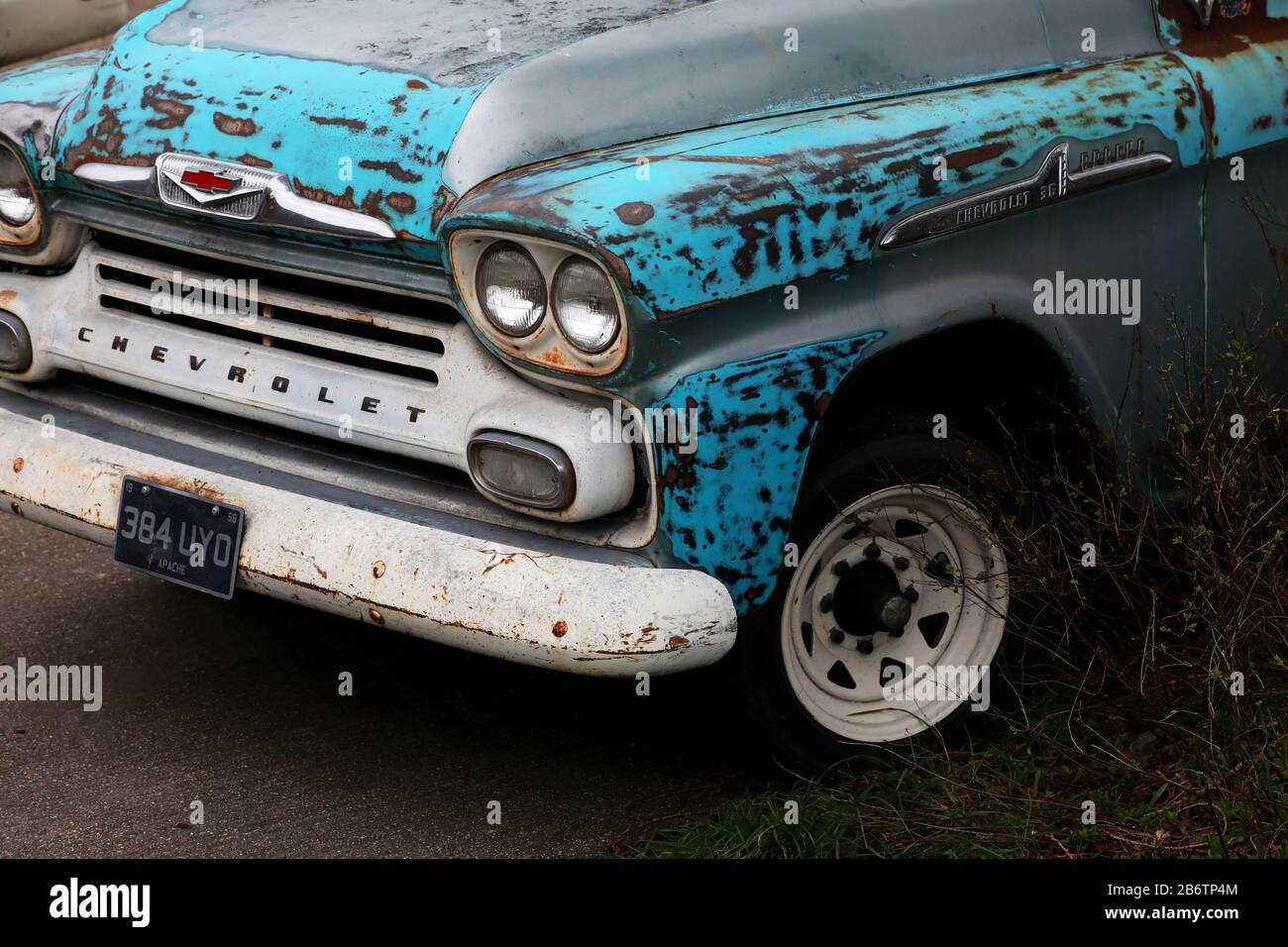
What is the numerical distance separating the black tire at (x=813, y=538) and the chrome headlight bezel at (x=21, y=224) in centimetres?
159

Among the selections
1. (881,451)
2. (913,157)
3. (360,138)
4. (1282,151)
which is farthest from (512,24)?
(1282,151)

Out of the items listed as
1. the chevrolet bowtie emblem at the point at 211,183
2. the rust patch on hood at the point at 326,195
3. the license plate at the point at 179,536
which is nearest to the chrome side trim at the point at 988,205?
the rust patch on hood at the point at 326,195

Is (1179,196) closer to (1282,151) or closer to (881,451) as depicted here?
(1282,151)

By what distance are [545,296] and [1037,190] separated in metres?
0.95

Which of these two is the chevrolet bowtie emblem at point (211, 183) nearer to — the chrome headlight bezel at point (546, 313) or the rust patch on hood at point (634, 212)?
the chrome headlight bezel at point (546, 313)

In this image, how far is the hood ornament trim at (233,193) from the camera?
2733mm

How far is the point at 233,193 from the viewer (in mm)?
2842

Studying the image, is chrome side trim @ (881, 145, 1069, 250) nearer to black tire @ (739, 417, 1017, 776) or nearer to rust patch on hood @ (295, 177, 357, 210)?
black tire @ (739, 417, 1017, 776)

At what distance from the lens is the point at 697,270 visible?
246 centimetres

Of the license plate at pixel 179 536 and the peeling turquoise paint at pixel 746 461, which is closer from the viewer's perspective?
the peeling turquoise paint at pixel 746 461

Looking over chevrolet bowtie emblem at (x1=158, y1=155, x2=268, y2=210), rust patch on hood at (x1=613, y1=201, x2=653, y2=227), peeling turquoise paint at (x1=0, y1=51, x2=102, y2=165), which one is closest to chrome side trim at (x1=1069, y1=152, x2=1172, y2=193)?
rust patch on hood at (x1=613, y1=201, x2=653, y2=227)

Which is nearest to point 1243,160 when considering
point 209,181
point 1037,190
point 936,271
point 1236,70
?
point 1236,70

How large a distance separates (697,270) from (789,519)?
0.46 metres

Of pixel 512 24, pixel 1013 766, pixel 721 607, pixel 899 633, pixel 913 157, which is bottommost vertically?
pixel 1013 766
